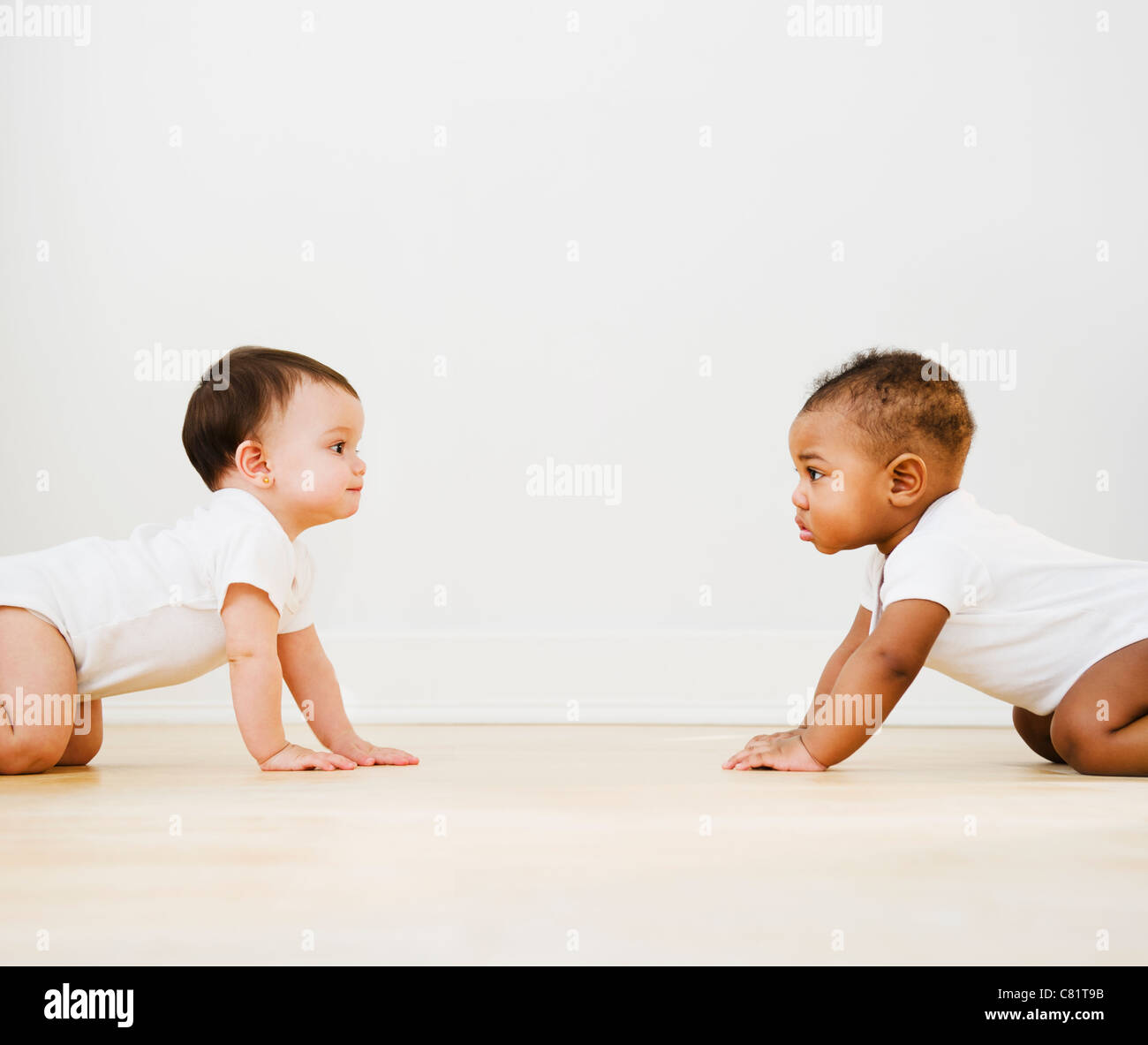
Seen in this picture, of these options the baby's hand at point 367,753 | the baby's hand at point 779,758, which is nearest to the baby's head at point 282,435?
the baby's hand at point 367,753

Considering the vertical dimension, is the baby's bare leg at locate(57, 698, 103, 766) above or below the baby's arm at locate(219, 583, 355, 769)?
below

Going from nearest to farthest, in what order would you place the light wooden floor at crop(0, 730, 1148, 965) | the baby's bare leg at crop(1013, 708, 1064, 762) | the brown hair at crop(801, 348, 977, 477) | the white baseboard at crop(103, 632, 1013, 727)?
1. the light wooden floor at crop(0, 730, 1148, 965)
2. the brown hair at crop(801, 348, 977, 477)
3. the baby's bare leg at crop(1013, 708, 1064, 762)
4. the white baseboard at crop(103, 632, 1013, 727)

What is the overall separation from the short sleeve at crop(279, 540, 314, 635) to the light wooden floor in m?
0.21

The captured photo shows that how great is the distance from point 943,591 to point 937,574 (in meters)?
0.02

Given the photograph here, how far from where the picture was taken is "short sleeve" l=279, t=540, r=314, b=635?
1.30 meters

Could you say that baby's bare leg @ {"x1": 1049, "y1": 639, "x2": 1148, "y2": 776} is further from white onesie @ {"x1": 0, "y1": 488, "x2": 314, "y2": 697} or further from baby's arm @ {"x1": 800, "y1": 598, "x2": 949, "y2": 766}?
white onesie @ {"x1": 0, "y1": 488, "x2": 314, "y2": 697}

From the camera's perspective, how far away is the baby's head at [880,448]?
1234 mm

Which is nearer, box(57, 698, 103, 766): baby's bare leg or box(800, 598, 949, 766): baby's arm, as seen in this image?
box(800, 598, 949, 766): baby's arm

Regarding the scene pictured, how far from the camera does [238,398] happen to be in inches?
50.1

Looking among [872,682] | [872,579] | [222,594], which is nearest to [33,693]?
[222,594]

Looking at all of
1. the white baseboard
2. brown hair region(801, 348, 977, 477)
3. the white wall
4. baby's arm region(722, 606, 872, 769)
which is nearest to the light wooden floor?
baby's arm region(722, 606, 872, 769)

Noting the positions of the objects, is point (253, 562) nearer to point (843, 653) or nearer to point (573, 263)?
point (843, 653)

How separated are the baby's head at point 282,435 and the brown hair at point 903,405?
54cm

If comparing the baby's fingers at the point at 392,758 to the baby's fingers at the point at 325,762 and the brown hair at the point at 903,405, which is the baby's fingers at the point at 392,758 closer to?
the baby's fingers at the point at 325,762
